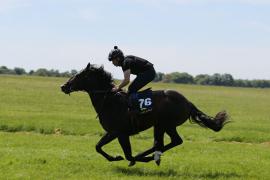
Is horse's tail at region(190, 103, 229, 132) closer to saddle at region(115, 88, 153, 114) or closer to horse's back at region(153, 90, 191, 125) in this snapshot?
horse's back at region(153, 90, 191, 125)

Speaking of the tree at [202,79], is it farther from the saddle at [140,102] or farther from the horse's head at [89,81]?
the saddle at [140,102]

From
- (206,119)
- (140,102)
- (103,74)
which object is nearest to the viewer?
(140,102)

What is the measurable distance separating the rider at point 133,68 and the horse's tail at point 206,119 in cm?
146

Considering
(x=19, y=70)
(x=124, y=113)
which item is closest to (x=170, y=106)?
(x=124, y=113)

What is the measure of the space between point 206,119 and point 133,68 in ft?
7.94

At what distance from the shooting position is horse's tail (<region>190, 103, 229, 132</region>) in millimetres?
12602

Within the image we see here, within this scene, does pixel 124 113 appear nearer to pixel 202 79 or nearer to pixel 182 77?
pixel 182 77

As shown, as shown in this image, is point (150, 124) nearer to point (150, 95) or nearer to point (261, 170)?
point (150, 95)

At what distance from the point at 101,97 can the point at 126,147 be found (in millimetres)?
1452

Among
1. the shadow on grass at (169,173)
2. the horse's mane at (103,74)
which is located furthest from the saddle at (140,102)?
the shadow on grass at (169,173)

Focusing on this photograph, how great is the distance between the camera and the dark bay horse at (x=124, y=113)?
475 inches

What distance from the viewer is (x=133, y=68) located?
1210 centimetres

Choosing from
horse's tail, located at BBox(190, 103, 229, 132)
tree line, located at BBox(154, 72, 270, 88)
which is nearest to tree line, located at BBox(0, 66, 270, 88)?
tree line, located at BBox(154, 72, 270, 88)

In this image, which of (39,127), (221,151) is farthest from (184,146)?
(39,127)
